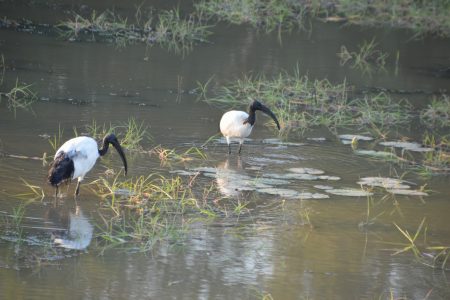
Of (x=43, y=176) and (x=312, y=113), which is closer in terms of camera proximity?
(x=43, y=176)

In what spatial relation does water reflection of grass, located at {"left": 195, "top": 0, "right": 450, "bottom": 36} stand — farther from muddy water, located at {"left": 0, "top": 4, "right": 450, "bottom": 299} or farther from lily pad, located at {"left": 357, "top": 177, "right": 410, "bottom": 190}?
lily pad, located at {"left": 357, "top": 177, "right": 410, "bottom": 190}

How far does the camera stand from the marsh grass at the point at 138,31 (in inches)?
655

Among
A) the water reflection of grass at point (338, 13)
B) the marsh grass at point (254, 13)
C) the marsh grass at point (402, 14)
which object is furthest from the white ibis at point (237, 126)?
the marsh grass at point (402, 14)

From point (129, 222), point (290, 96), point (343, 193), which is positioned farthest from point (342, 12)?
point (129, 222)

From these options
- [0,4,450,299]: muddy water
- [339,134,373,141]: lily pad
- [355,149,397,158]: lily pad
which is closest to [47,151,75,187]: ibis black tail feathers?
[0,4,450,299]: muddy water

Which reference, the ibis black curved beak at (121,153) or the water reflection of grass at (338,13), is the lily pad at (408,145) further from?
the water reflection of grass at (338,13)

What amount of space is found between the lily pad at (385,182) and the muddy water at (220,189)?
14cm

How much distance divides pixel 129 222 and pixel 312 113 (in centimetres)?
521

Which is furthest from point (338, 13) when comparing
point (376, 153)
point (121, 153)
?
point (121, 153)

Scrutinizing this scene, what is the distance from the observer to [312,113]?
42.8 feet

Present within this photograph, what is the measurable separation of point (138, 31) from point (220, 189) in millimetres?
8216

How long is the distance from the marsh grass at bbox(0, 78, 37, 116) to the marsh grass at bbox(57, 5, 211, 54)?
3.78 metres

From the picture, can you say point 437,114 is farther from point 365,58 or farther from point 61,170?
point 61,170

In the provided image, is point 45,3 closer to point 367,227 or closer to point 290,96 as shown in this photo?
point 290,96
